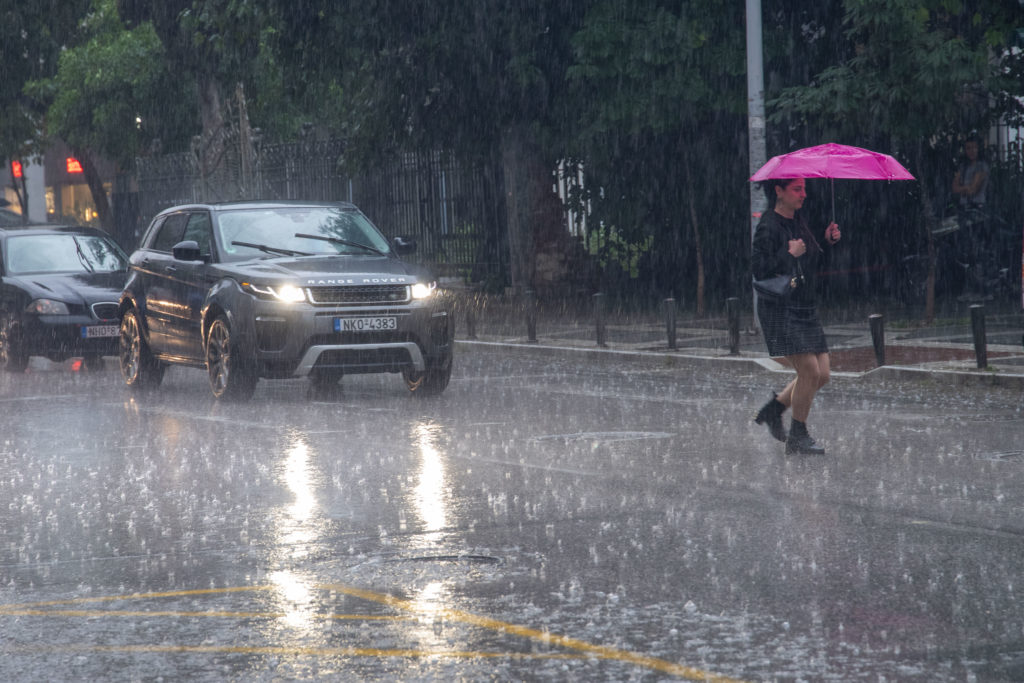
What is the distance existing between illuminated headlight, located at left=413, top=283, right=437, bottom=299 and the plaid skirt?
184 inches

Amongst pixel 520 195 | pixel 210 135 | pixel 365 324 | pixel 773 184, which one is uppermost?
pixel 210 135

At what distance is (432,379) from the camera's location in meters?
14.0

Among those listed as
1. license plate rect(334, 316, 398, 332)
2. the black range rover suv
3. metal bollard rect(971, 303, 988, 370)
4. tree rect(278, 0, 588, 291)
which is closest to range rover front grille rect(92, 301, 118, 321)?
the black range rover suv

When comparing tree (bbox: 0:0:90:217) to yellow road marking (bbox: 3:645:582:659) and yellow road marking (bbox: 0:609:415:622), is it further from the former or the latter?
yellow road marking (bbox: 3:645:582:659)

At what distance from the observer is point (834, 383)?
47.2 feet

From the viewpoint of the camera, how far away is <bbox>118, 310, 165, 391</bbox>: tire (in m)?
15.5

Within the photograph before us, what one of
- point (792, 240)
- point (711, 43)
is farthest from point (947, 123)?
point (792, 240)

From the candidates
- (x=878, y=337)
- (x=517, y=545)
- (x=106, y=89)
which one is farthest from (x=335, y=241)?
(x=106, y=89)

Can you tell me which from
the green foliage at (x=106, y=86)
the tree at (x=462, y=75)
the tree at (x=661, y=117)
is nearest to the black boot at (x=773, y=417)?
the tree at (x=661, y=117)

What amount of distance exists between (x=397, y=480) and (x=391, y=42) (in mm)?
15119

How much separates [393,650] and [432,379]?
342 inches

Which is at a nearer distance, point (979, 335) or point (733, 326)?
point (979, 335)

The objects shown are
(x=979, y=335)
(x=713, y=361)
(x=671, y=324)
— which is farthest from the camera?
(x=671, y=324)

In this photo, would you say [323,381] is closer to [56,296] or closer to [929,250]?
[56,296]
